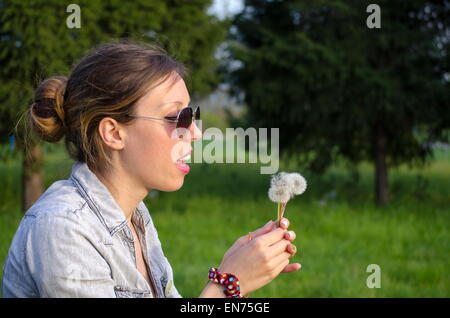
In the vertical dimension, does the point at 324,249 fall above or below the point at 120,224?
below

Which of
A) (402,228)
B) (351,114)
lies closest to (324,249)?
(402,228)

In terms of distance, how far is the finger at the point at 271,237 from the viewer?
1.58m

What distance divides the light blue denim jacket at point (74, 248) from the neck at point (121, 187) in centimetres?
7

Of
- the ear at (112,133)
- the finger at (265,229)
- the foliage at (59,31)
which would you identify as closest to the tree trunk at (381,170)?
the foliage at (59,31)

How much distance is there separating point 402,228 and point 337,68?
250 cm

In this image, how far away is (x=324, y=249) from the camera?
18.5 ft

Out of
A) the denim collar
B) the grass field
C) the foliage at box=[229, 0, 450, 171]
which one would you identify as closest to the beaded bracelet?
the denim collar

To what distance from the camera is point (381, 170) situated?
846cm

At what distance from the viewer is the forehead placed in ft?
5.59

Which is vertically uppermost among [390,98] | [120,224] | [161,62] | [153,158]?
[390,98]

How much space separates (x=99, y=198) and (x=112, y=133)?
226 mm

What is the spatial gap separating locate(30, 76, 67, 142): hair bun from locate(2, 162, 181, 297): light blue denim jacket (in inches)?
7.8

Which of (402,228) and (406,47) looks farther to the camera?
(406,47)
